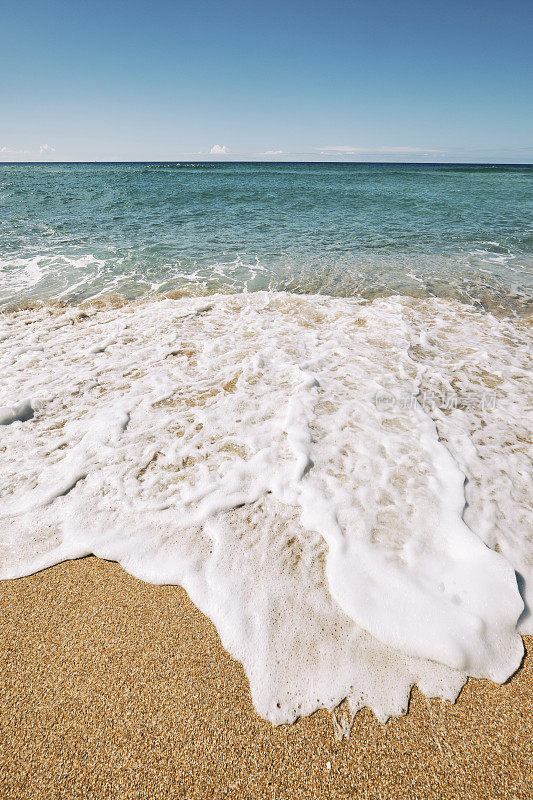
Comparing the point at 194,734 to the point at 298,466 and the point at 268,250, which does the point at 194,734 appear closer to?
the point at 298,466

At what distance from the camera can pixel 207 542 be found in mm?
2818

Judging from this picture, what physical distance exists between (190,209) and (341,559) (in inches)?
827

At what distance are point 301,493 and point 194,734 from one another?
1764mm

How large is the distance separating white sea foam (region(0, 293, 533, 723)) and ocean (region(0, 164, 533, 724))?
0.05 ft

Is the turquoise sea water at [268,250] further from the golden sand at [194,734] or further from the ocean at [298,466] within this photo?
the golden sand at [194,734]

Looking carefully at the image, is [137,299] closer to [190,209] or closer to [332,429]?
[332,429]

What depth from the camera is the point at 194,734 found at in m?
1.88

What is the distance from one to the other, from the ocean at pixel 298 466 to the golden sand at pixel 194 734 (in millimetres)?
120

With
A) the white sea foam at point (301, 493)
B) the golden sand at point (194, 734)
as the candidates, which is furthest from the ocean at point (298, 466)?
the golden sand at point (194, 734)

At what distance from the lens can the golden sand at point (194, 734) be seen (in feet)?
5.69

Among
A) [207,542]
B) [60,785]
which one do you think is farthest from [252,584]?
[60,785]

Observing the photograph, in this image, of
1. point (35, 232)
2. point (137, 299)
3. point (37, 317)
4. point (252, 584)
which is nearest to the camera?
point (252, 584)

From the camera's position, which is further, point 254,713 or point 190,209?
point 190,209

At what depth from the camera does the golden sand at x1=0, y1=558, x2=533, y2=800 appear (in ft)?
5.69
